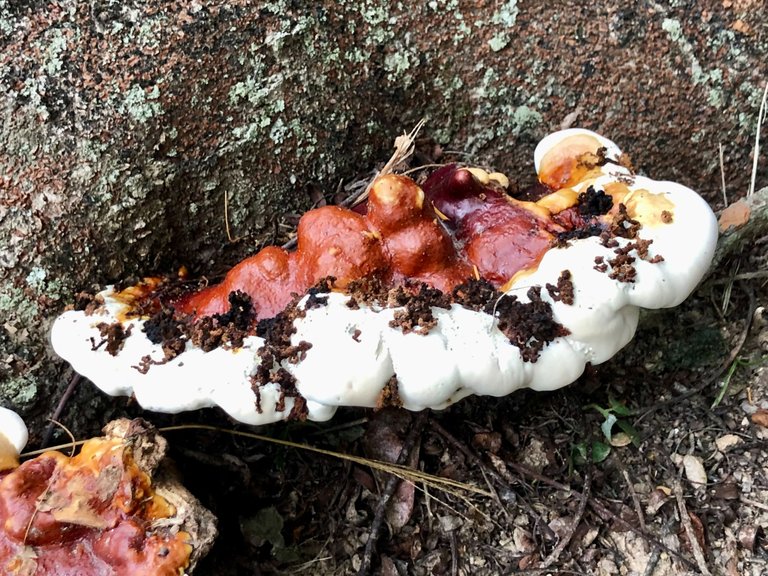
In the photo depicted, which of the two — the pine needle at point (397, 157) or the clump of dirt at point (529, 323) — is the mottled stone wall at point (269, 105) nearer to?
the pine needle at point (397, 157)

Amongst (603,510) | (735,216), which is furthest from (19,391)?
(735,216)

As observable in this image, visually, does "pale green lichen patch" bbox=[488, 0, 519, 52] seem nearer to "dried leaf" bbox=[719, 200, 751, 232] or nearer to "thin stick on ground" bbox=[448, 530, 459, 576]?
"dried leaf" bbox=[719, 200, 751, 232]

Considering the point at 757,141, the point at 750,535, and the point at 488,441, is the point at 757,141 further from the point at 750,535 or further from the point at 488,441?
the point at 488,441

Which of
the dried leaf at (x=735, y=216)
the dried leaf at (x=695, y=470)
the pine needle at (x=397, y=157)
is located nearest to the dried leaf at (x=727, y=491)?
the dried leaf at (x=695, y=470)

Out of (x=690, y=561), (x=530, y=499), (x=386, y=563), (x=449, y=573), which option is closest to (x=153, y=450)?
(x=386, y=563)

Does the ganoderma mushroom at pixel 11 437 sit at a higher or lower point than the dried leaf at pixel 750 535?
higher

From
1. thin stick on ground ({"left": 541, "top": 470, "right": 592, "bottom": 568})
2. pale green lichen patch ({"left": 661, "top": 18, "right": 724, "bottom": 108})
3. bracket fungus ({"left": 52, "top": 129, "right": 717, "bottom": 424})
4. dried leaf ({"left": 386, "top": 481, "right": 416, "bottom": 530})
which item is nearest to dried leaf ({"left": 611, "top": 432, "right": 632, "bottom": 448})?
thin stick on ground ({"left": 541, "top": 470, "right": 592, "bottom": 568})
